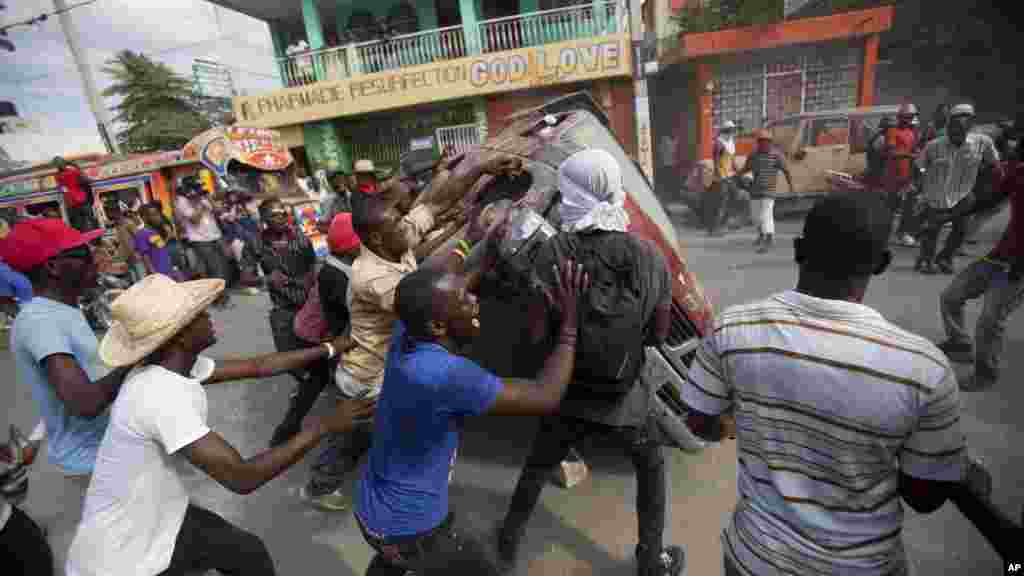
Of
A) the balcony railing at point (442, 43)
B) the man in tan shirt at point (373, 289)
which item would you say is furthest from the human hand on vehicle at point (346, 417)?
the balcony railing at point (442, 43)

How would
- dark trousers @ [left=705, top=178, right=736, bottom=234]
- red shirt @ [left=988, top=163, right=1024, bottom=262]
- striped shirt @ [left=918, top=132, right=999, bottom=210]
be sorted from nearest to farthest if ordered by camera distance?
red shirt @ [left=988, top=163, right=1024, bottom=262], striped shirt @ [left=918, top=132, right=999, bottom=210], dark trousers @ [left=705, top=178, right=736, bottom=234]

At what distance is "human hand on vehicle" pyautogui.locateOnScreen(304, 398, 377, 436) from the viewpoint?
5.02ft

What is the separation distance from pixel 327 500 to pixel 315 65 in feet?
41.1

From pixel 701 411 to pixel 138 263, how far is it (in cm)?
834

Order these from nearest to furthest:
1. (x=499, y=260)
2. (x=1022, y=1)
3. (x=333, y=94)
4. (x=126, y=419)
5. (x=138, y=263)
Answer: (x=126, y=419) → (x=499, y=260) → (x=138, y=263) → (x=333, y=94) → (x=1022, y=1)

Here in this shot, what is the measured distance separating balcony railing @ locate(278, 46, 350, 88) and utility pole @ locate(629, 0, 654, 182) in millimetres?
6932

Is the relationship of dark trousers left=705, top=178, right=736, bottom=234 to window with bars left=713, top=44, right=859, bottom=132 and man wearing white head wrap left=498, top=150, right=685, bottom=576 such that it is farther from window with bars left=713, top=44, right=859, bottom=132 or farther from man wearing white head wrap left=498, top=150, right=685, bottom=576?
man wearing white head wrap left=498, top=150, right=685, bottom=576

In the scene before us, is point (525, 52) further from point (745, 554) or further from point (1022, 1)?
point (1022, 1)

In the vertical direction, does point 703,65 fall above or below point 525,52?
below

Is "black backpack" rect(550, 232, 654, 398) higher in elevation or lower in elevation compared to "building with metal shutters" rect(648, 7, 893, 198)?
lower

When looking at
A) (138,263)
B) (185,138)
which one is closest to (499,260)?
(138,263)

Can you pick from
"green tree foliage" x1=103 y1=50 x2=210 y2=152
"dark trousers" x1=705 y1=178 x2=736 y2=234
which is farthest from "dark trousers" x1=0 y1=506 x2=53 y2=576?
"green tree foliage" x1=103 y1=50 x2=210 y2=152

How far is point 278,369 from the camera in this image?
6.85ft

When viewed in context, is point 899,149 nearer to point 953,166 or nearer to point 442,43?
point 953,166
